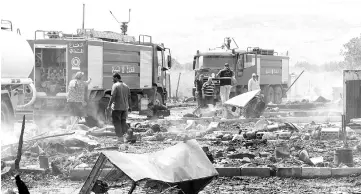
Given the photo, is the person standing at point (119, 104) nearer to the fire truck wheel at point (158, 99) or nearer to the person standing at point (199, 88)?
the fire truck wheel at point (158, 99)

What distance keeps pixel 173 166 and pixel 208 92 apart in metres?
17.3

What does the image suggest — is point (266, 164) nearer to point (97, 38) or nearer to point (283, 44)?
point (97, 38)

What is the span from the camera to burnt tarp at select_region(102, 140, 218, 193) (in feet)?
20.0

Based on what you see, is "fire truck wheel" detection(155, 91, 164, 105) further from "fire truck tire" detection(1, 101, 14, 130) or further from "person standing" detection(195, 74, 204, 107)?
"fire truck tire" detection(1, 101, 14, 130)

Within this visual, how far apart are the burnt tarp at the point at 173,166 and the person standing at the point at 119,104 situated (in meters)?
7.58

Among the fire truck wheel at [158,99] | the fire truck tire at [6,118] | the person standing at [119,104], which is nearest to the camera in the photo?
the fire truck tire at [6,118]

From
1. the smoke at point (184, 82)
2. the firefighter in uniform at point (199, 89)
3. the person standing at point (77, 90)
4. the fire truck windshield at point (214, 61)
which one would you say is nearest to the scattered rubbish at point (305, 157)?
the person standing at point (77, 90)

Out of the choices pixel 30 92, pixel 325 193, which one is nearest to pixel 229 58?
pixel 30 92

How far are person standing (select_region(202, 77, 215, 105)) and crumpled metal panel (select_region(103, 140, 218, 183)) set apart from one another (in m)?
16.7

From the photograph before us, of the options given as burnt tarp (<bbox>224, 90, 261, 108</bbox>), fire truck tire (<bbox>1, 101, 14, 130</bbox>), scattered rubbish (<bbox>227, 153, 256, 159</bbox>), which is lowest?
scattered rubbish (<bbox>227, 153, 256, 159</bbox>)

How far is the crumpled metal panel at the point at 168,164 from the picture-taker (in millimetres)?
6082

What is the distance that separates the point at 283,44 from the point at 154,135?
4557 inches

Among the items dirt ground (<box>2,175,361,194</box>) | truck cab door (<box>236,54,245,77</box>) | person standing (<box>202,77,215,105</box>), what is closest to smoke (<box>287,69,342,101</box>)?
truck cab door (<box>236,54,245,77</box>)

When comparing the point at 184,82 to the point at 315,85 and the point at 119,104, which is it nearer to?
the point at 315,85
